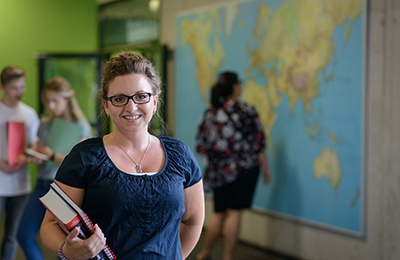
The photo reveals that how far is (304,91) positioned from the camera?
5.63 meters

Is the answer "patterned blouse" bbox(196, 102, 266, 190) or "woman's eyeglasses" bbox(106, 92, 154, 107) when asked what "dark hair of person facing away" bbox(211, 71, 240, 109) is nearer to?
"patterned blouse" bbox(196, 102, 266, 190)

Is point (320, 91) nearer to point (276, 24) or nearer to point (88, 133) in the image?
point (276, 24)

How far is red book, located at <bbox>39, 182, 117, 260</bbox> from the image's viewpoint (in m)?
2.02

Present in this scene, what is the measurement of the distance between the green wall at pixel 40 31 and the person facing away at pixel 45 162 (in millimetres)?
5260

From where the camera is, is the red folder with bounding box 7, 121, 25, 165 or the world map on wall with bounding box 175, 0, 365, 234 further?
the world map on wall with bounding box 175, 0, 365, 234

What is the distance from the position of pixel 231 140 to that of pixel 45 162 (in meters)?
1.61

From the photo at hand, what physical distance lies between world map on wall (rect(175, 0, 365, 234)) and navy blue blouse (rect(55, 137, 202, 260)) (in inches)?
122

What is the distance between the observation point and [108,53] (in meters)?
9.74

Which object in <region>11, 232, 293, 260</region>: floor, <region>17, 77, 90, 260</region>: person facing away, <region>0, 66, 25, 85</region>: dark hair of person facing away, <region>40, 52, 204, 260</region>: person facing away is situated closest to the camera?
<region>40, 52, 204, 260</region>: person facing away

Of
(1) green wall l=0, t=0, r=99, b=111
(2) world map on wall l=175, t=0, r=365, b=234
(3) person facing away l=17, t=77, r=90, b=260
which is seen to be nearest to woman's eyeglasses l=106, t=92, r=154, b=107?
(3) person facing away l=17, t=77, r=90, b=260

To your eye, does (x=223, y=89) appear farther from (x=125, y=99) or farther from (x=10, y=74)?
(x=125, y=99)

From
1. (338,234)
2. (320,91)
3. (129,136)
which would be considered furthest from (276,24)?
(129,136)

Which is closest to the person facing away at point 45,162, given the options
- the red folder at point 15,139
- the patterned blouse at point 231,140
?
the red folder at point 15,139

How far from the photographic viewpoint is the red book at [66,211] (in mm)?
2020
